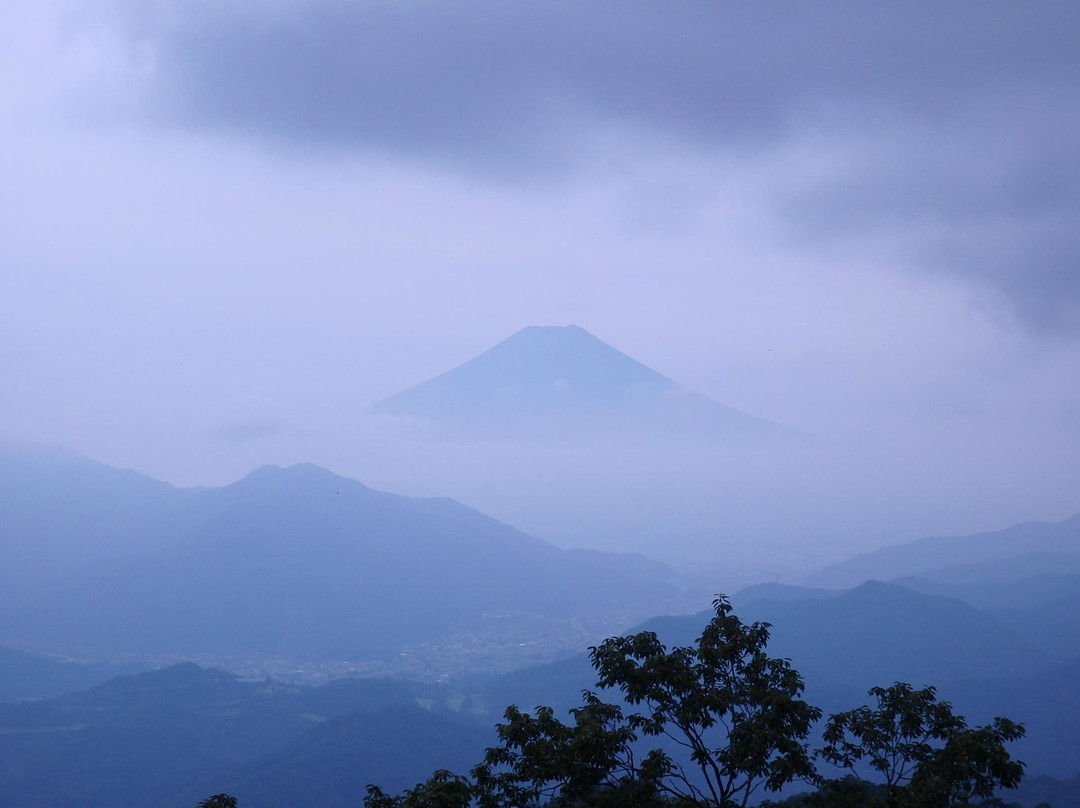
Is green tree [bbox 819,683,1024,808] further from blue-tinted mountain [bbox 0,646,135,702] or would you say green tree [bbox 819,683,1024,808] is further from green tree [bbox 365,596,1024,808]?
blue-tinted mountain [bbox 0,646,135,702]

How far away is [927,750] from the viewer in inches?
493

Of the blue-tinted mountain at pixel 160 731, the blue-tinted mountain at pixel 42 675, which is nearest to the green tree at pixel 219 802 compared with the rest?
the blue-tinted mountain at pixel 160 731

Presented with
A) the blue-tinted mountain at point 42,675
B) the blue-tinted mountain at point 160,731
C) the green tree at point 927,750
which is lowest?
the blue-tinted mountain at point 160,731

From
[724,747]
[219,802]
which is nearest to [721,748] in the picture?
[724,747]

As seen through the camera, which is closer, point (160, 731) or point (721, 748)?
point (721, 748)

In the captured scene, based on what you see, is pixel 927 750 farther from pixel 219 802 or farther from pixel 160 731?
pixel 160 731

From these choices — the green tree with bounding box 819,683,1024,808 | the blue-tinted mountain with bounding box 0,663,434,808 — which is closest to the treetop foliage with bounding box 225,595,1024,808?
the green tree with bounding box 819,683,1024,808

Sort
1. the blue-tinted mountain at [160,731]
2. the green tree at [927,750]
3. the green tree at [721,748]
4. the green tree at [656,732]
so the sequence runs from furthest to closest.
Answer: the blue-tinted mountain at [160,731]
the green tree at [656,732]
the green tree at [721,748]
the green tree at [927,750]

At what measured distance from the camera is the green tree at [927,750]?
1112 cm

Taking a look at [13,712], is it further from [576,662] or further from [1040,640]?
[1040,640]

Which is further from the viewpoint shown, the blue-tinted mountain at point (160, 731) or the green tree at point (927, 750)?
the blue-tinted mountain at point (160, 731)

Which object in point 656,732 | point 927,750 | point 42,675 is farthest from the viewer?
point 42,675

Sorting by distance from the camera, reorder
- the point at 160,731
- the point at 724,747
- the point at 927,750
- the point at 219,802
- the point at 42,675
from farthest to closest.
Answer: the point at 42,675, the point at 160,731, the point at 927,750, the point at 724,747, the point at 219,802

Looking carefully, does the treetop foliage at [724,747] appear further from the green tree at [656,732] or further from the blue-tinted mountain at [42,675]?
the blue-tinted mountain at [42,675]
